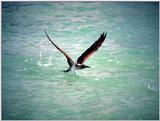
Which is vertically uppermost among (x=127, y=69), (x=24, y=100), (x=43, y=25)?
(x=43, y=25)

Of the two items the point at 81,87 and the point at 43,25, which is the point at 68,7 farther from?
the point at 81,87

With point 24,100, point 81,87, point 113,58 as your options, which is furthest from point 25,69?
point 113,58

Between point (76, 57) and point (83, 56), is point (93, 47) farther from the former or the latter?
point (76, 57)

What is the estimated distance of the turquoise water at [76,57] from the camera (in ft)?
13.2

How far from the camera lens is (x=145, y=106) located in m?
4.05

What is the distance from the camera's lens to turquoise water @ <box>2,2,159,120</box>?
404 cm

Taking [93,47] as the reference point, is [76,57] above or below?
below

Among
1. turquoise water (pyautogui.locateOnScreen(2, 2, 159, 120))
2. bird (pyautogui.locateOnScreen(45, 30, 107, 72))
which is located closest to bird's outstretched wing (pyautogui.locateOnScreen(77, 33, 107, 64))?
bird (pyautogui.locateOnScreen(45, 30, 107, 72))

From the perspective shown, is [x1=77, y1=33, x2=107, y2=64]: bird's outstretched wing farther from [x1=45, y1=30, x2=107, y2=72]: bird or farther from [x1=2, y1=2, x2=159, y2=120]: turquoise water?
[x1=2, y1=2, x2=159, y2=120]: turquoise water

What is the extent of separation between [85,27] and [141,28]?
1.82ft

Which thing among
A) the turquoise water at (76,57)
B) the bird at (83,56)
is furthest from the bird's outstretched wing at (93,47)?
the turquoise water at (76,57)

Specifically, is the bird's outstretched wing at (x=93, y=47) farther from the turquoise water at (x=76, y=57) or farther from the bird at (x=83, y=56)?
the turquoise water at (x=76, y=57)

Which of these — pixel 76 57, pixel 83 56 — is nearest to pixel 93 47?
pixel 83 56

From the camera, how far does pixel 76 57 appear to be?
416cm
